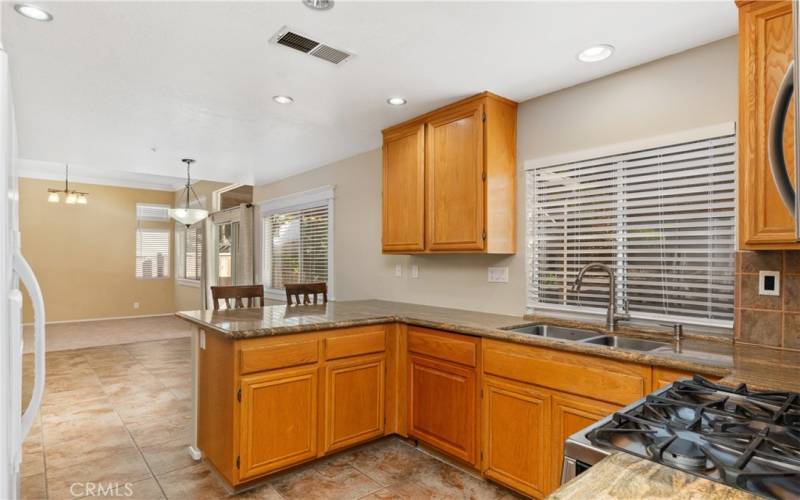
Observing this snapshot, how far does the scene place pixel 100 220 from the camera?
28.2ft

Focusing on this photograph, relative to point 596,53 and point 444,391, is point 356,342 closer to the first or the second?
point 444,391

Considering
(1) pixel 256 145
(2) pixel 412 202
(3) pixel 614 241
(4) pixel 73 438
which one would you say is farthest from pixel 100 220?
(3) pixel 614 241

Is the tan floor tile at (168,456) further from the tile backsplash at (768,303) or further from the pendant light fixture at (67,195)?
the pendant light fixture at (67,195)

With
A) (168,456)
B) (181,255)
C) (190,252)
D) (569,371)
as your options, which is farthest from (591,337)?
(181,255)

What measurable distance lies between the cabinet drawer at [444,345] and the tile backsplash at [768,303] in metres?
1.30

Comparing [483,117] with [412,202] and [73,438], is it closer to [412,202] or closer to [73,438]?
[412,202]

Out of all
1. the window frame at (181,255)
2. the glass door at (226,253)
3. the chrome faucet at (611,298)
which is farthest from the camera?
the window frame at (181,255)

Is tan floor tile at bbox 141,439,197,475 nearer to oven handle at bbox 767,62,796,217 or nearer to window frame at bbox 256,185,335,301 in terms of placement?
window frame at bbox 256,185,335,301

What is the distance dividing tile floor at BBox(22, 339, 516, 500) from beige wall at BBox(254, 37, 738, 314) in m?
1.22

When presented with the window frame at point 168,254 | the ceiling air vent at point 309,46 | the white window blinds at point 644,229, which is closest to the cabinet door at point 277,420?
the white window blinds at point 644,229

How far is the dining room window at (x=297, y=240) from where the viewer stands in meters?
5.13

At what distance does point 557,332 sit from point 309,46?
2.21 meters

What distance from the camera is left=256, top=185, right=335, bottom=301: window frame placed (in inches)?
197
